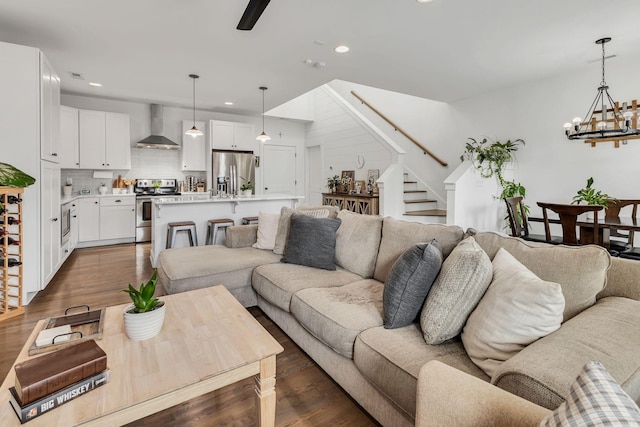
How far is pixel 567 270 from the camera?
1.41 m

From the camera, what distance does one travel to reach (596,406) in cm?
64

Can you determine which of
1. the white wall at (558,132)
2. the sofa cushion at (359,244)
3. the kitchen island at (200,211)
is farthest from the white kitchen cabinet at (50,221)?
the white wall at (558,132)

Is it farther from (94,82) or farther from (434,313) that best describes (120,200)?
(434,313)

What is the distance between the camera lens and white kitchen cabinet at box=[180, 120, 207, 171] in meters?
6.80

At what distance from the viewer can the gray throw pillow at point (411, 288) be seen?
1635mm

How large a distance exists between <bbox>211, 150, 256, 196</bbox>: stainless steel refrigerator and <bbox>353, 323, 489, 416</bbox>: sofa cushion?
560 cm

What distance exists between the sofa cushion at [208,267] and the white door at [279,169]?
4992 millimetres

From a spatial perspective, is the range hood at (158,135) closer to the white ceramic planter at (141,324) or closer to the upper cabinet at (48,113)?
the upper cabinet at (48,113)

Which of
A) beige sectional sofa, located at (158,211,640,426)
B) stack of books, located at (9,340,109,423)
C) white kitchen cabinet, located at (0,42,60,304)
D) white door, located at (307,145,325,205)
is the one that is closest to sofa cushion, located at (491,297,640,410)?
beige sectional sofa, located at (158,211,640,426)

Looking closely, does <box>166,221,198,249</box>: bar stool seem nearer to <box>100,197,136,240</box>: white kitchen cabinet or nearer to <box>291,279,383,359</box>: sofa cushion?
<box>100,197,136,240</box>: white kitchen cabinet

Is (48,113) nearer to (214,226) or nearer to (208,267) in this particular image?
(214,226)

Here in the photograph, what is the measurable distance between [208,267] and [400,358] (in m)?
1.89

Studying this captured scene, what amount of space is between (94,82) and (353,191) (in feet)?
16.0

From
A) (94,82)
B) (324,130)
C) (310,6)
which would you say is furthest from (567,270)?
(324,130)
